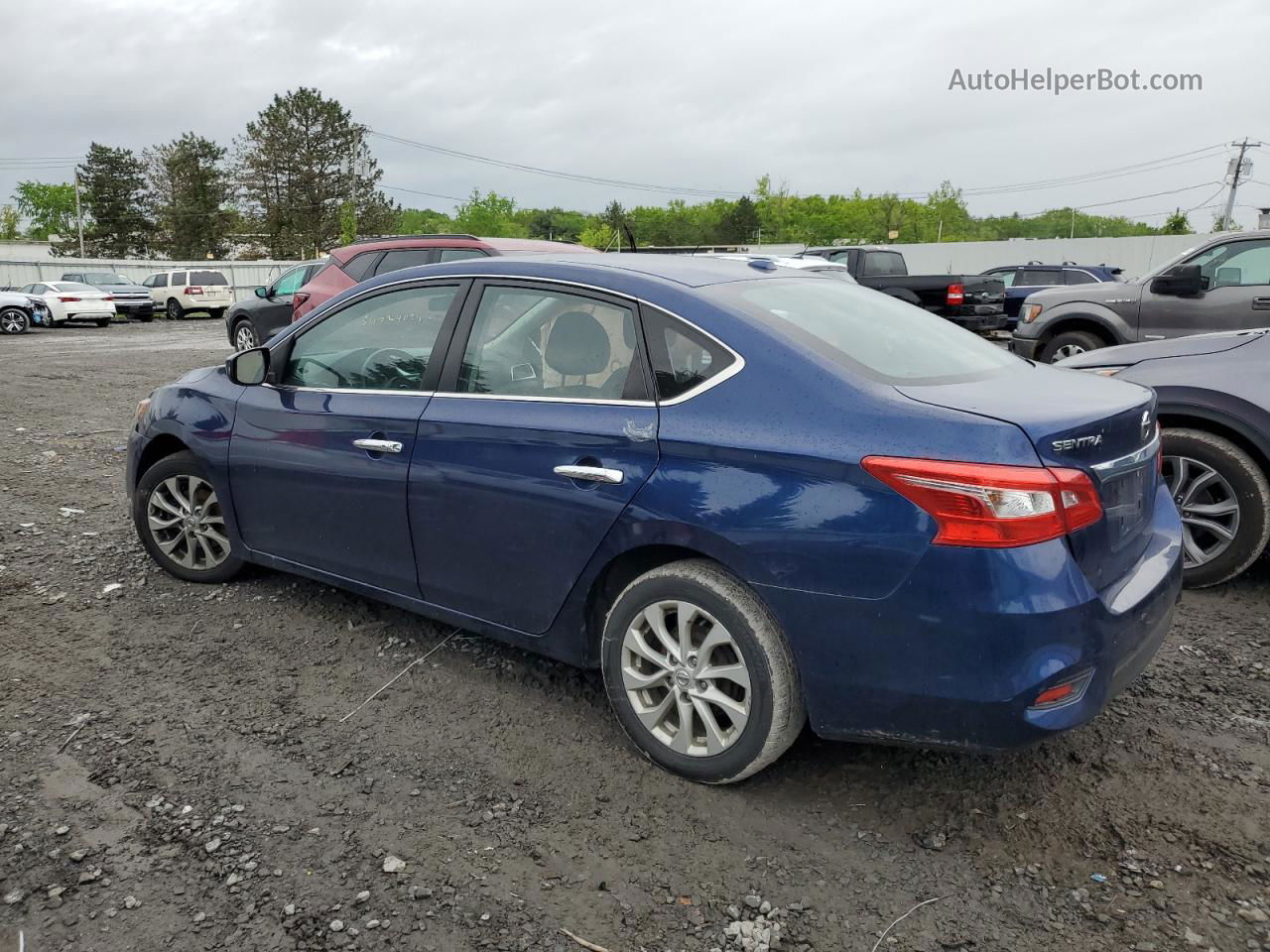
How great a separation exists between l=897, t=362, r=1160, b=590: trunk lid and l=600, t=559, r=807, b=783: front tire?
812 millimetres

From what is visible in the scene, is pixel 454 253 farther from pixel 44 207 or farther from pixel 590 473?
pixel 44 207

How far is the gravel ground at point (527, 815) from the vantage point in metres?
2.46

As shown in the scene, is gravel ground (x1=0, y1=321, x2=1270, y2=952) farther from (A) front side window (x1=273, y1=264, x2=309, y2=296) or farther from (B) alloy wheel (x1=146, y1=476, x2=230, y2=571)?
(A) front side window (x1=273, y1=264, x2=309, y2=296)

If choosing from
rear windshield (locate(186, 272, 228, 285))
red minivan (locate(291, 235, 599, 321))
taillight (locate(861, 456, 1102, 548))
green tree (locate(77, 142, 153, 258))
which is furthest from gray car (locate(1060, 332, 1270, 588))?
green tree (locate(77, 142, 153, 258))

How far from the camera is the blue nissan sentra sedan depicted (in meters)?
2.52

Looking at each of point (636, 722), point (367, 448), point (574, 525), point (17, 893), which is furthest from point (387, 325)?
point (17, 893)

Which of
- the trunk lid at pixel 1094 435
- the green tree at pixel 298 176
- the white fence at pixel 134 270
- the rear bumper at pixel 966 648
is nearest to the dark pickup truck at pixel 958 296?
the trunk lid at pixel 1094 435

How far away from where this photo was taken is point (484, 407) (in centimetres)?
344

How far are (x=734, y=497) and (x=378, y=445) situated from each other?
156cm

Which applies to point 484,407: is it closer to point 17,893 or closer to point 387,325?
point 387,325

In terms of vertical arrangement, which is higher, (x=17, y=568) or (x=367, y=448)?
(x=367, y=448)

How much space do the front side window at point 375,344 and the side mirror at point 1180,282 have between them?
7.40 m

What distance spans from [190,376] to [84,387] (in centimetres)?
917

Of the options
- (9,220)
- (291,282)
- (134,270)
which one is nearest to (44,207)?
(9,220)
